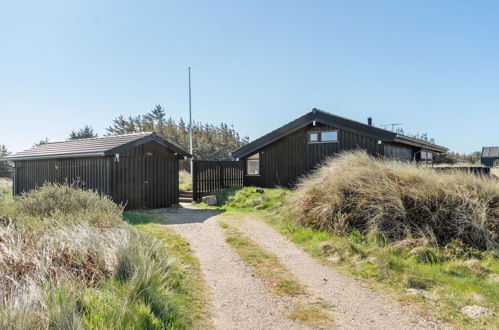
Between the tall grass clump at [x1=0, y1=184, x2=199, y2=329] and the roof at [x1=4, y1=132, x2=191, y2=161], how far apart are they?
276 inches

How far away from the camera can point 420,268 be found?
504cm

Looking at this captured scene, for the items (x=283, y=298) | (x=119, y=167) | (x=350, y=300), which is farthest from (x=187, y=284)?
(x=119, y=167)

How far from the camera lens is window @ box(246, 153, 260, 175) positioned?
16.7 metres

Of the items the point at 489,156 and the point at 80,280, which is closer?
the point at 80,280

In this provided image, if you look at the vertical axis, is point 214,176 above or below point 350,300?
above

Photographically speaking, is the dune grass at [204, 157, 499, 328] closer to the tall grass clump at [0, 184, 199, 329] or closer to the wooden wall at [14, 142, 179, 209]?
the tall grass clump at [0, 184, 199, 329]

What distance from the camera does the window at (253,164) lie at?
1673 cm

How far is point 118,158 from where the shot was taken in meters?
12.1

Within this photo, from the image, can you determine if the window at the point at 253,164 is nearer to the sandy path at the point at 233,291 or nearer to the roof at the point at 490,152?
the sandy path at the point at 233,291

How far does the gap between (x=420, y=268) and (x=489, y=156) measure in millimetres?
52338

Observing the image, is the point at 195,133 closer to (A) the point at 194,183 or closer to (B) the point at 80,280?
(A) the point at 194,183

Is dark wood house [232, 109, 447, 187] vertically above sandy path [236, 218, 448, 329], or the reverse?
dark wood house [232, 109, 447, 187]

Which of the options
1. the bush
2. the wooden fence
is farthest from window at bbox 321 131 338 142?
the bush

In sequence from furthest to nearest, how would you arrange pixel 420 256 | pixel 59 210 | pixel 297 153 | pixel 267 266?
1. pixel 297 153
2. pixel 59 210
3. pixel 420 256
4. pixel 267 266
